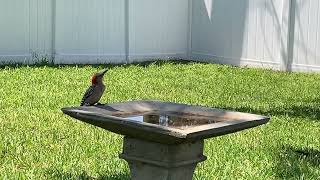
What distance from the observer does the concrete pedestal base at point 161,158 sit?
3.58 meters

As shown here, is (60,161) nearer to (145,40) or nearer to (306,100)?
(306,100)

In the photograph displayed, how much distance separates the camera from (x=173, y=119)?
394 cm

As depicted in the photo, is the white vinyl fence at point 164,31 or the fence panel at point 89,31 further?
the fence panel at point 89,31

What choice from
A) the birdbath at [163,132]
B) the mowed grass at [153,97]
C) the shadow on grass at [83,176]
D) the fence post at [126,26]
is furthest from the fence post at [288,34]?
the birdbath at [163,132]

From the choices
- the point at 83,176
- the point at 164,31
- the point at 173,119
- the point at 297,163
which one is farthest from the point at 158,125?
the point at 164,31

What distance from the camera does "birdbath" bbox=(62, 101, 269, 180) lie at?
134 inches

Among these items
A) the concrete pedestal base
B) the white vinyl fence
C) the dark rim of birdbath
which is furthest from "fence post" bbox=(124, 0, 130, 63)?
the concrete pedestal base

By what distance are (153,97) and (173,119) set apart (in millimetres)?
5451

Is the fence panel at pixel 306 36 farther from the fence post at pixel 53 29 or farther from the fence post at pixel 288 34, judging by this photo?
the fence post at pixel 53 29

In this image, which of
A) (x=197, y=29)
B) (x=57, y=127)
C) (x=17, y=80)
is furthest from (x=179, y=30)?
(x=57, y=127)

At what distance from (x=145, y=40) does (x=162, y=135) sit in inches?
504

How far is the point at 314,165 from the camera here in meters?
5.58

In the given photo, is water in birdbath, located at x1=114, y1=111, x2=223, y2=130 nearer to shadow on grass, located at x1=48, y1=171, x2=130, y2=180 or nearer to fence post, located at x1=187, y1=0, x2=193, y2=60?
shadow on grass, located at x1=48, y1=171, x2=130, y2=180

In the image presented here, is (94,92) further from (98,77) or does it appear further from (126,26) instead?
(126,26)
